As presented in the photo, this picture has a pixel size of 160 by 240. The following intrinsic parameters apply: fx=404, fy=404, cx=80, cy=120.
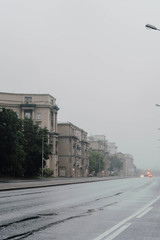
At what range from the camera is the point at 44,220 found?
11.2 meters

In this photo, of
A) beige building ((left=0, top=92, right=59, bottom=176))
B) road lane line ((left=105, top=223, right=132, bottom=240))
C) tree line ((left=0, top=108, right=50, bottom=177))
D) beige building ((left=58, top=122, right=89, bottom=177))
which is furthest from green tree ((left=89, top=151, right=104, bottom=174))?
road lane line ((left=105, top=223, right=132, bottom=240))

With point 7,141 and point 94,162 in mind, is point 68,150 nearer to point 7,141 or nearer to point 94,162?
point 94,162

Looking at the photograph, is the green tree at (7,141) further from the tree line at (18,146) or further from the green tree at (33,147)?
the green tree at (33,147)

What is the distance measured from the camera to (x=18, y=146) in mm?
68812

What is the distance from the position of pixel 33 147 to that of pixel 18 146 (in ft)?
49.0

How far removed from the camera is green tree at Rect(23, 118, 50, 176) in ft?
274

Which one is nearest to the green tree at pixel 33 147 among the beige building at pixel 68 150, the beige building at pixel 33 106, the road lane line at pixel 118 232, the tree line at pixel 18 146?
the tree line at pixel 18 146

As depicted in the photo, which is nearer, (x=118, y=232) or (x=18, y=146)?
(x=118, y=232)

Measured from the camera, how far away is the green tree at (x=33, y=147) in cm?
8338

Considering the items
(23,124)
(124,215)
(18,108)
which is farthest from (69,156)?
(124,215)

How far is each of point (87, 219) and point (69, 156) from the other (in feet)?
380

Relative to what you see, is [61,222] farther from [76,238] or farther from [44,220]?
[76,238]

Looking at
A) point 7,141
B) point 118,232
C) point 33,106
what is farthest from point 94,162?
point 118,232

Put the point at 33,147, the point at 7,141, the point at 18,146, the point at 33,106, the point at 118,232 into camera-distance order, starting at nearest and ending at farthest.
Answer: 1. the point at 118,232
2. the point at 7,141
3. the point at 18,146
4. the point at 33,147
5. the point at 33,106
